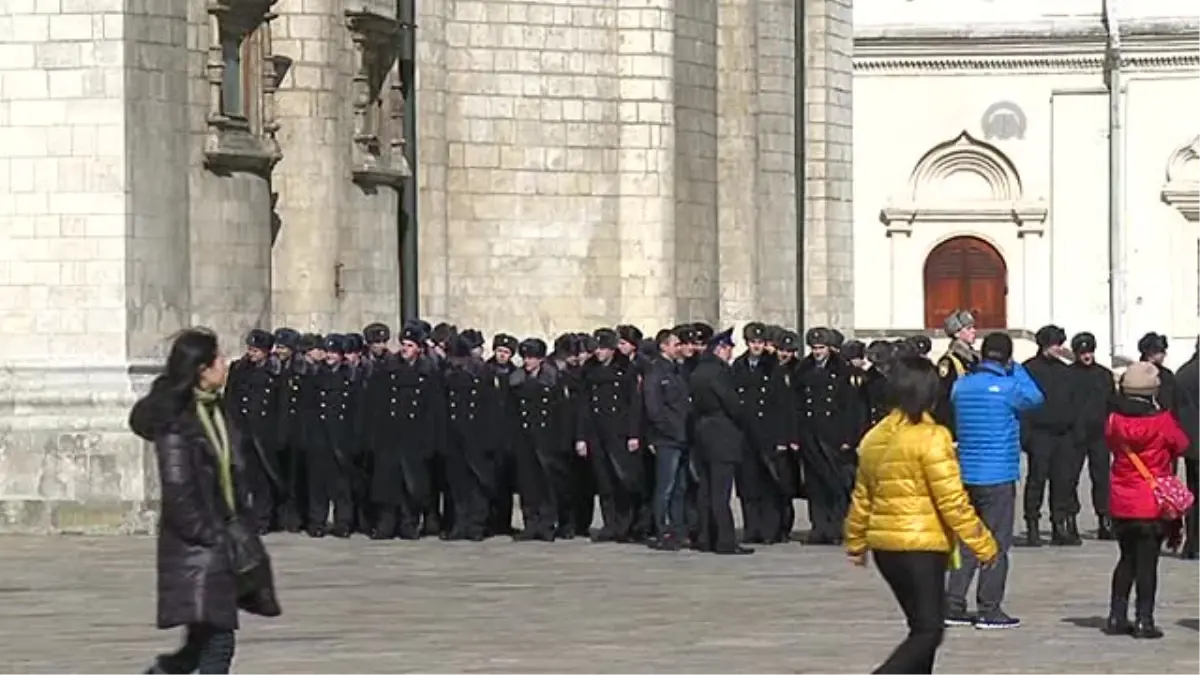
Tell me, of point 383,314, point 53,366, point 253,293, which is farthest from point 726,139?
point 53,366

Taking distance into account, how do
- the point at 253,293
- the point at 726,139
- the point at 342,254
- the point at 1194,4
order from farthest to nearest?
the point at 1194,4 → the point at 726,139 → the point at 342,254 → the point at 253,293

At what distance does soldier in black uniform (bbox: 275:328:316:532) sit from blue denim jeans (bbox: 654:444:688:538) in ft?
9.91

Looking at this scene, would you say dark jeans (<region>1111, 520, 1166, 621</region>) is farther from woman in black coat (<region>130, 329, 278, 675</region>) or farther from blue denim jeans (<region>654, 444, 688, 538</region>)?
blue denim jeans (<region>654, 444, 688, 538</region>)

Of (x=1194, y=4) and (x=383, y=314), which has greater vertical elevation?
(x=1194, y=4)

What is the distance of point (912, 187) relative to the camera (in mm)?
51531

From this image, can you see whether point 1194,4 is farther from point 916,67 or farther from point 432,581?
point 432,581

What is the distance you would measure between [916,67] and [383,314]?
24749mm

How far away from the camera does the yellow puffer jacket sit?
12328 mm

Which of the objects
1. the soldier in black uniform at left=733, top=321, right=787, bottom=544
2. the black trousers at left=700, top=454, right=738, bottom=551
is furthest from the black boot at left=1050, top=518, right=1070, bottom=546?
the black trousers at left=700, top=454, right=738, bottom=551

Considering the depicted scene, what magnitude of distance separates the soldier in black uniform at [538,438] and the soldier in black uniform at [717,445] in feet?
4.83

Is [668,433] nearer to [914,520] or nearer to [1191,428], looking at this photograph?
[1191,428]

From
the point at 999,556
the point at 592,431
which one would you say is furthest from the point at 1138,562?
the point at 592,431

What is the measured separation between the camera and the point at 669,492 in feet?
73.9

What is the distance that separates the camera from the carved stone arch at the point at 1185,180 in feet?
165
